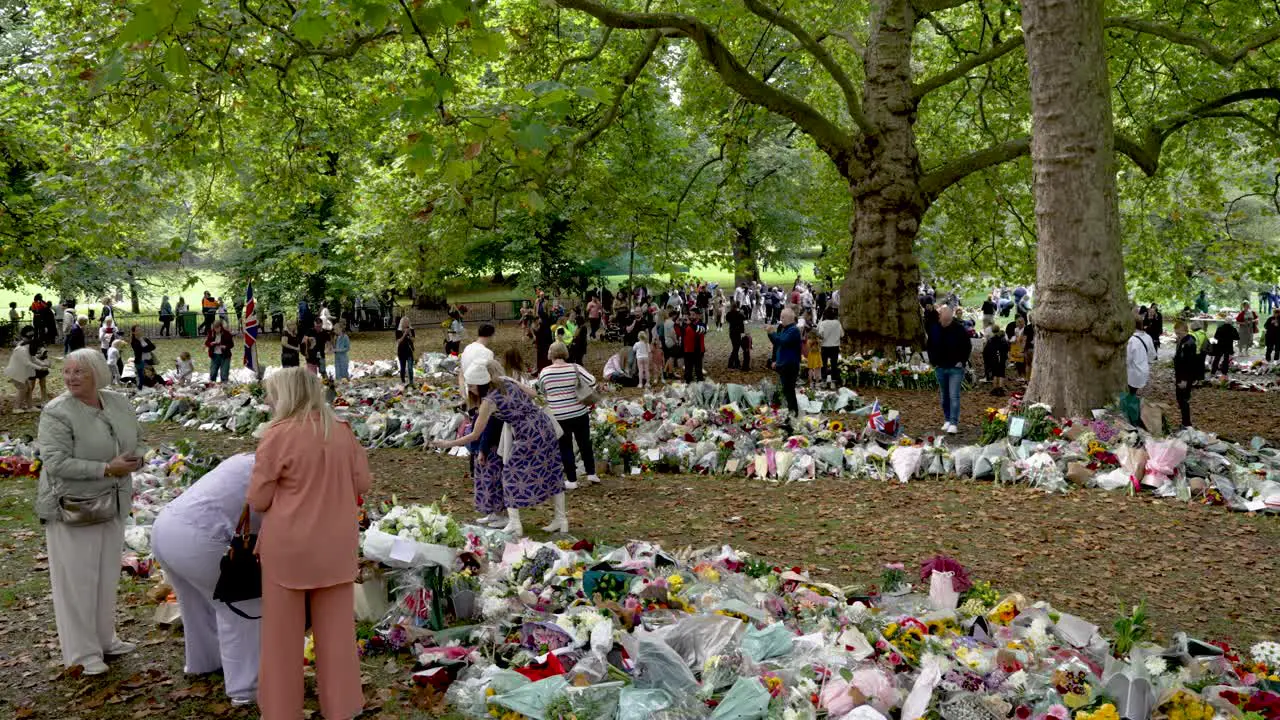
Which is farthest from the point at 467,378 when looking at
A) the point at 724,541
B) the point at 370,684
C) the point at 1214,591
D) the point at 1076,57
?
the point at 1076,57

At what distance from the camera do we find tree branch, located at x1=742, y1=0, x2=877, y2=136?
630 inches

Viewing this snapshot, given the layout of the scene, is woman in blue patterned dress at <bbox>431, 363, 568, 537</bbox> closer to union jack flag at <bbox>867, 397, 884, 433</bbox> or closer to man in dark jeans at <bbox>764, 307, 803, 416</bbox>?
union jack flag at <bbox>867, 397, 884, 433</bbox>

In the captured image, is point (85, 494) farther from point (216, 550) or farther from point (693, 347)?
point (693, 347)

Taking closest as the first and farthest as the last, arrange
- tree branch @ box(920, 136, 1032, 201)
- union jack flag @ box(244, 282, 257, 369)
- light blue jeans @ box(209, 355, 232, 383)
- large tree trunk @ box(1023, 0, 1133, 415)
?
large tree trunk @ box(1023, 0, 1133, 415) → tree branch @ box(920, 136, 1032, 201) → light blue jeans @ box(209, 355, 232, 383) → union jack flag @ box(244, 282, 257, 369)

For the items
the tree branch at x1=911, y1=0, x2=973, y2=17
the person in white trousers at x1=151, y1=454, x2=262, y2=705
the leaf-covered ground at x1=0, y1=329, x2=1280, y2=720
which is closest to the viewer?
the person in white trousers at x1=151, y1=454, x2=262, y2=705

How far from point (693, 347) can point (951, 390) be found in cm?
713

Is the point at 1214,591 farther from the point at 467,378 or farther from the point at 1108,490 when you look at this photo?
the point at 467,378

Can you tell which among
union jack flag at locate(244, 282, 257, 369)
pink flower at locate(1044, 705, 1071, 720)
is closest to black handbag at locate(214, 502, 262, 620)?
pink flower at locate(1044, 705, 1071, 720)

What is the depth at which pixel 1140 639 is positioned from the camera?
6.01m

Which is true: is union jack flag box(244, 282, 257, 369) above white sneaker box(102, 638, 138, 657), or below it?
above

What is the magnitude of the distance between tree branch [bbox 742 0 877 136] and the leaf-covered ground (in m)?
8.44

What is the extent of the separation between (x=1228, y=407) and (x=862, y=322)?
21.7ft

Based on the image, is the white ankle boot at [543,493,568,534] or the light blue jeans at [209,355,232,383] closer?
the white ankle boot at [543,493,568,534]

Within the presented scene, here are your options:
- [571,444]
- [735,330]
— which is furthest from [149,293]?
[571,444]
